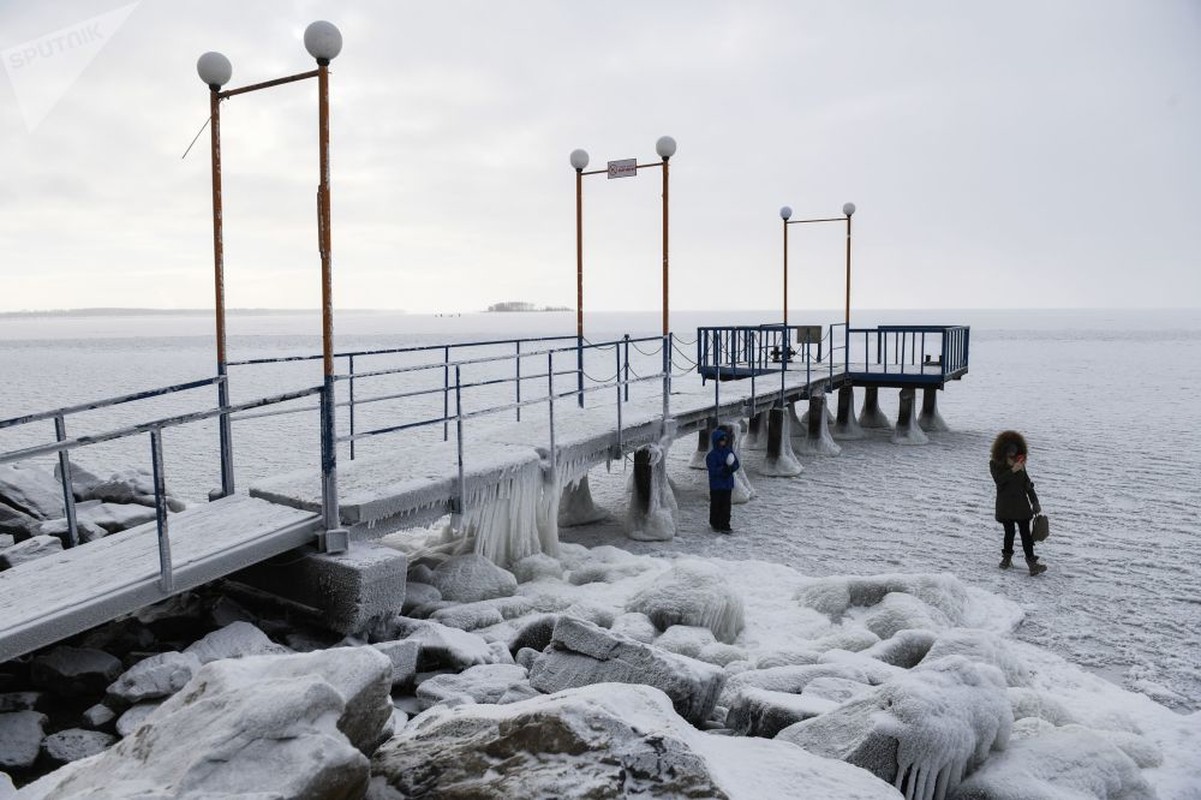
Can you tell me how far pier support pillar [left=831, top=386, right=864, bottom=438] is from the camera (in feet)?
58.4

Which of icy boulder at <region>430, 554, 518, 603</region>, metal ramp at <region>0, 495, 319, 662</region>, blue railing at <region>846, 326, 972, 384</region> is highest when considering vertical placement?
blue railing at <region>846, 326, 972, 384</region>

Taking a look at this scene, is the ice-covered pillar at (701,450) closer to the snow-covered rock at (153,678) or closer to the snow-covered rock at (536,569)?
the snow-covered rock at (536,569)

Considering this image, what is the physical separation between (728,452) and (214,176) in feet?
19.6

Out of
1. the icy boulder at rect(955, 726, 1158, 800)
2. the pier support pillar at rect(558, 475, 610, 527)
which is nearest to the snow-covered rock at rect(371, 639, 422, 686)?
the icy boulder at rect(955, 726, 1158, 800)

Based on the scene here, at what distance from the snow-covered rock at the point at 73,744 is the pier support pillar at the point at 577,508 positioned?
680 centimetres

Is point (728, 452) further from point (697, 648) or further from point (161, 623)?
point (161, 623)

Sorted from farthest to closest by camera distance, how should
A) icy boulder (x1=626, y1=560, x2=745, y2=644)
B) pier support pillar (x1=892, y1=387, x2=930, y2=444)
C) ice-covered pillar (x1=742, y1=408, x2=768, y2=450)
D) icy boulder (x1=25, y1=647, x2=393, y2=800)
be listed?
pier support pillar (x1=892, y1=387, x2=930, y2=444) < ice-covered pillar (x1=742, y1=408, x2=768, y2=450) < icy boulder (x1=626, y1=560, x2=745, y2=644) < icy boulder (x1=25, y1=647, x2=393, y2=800)

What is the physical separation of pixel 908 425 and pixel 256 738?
16013 mm

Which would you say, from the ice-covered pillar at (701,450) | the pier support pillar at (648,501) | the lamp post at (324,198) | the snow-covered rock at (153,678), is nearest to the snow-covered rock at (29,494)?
the lamp post at (324,198)

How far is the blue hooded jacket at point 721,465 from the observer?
10148mm

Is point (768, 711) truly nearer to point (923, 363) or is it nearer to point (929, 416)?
point (923, 363)

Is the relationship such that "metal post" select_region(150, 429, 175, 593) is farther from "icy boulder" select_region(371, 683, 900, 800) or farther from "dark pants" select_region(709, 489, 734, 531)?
"dark pants" select_region(709, 489, 734, 531)

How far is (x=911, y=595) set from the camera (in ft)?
22.5

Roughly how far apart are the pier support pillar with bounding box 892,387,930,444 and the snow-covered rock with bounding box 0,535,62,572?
47.1ft
